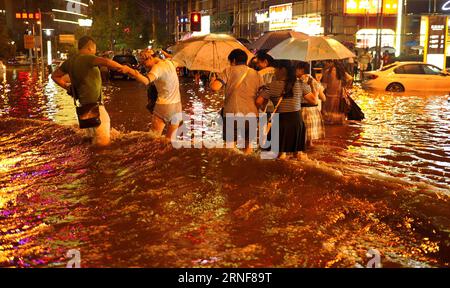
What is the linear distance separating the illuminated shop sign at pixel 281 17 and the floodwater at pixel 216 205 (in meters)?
32.0

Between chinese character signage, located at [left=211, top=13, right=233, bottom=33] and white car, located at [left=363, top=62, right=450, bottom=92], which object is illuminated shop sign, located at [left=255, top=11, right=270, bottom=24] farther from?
white car, located at [left=363, top=62, right=450, bottom=92]

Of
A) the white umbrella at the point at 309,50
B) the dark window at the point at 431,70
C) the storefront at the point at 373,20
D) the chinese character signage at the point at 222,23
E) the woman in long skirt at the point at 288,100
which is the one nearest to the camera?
the woman in long skirt at the point at 288,100

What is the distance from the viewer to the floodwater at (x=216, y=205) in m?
4.87

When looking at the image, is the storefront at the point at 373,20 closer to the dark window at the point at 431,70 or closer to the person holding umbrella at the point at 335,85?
the dark window at the point at 431,70

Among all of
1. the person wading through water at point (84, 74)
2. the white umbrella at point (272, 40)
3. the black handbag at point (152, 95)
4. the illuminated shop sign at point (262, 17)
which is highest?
the illuminated shop sign at point (262, 17)

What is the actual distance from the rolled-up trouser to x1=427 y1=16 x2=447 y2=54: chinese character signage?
24.9 meters

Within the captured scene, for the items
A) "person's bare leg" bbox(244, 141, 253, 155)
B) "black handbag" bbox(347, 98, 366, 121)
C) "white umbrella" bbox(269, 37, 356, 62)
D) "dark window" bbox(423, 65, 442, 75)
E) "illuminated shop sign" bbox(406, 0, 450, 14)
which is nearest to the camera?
"person's bare leg" bbox(244, 141, 253, 155)

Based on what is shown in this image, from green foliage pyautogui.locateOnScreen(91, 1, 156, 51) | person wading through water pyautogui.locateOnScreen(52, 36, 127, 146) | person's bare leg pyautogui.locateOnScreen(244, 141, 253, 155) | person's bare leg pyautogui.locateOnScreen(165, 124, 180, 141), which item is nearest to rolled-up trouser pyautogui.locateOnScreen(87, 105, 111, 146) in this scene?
person wading through water pyautogui.locateOnScreen(52, 36, 127, 146)

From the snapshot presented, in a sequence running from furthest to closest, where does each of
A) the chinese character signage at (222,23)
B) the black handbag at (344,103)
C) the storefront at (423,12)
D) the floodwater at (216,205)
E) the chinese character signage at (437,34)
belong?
the chinese character signage at (222,23), the storefront at (423,12), the chinese character signage at (437,34), the black handbag at (344,103), the floodwater at (216,205)

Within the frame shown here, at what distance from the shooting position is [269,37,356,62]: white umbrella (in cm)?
852

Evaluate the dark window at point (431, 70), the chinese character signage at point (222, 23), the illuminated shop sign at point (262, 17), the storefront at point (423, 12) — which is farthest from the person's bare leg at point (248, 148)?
the chinese character signage at point (222, 23)

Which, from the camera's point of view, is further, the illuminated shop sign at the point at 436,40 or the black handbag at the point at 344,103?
the illuminated shop sign at the point at 436,40

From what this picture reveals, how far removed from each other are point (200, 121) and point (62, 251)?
29.8ft

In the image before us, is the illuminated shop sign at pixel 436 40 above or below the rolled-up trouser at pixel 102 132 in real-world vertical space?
above
